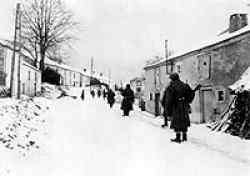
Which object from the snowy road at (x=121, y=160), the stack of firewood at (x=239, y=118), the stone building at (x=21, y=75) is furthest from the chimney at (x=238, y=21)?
the snowy road at (x=121, y=160)

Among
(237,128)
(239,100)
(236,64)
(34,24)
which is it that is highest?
(34,24)

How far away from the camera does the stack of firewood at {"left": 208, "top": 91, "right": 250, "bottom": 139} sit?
14.0 metres

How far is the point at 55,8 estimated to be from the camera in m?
47.5

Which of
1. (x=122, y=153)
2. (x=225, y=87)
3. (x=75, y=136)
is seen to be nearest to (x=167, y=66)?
(x=225, y=87)

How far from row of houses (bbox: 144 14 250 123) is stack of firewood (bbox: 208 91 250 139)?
9.47 metres

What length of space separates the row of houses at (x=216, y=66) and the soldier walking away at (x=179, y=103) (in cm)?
1642

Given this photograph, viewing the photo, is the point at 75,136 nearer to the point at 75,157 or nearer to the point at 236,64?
the point at 75,157

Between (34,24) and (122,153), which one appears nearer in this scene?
(122,153)

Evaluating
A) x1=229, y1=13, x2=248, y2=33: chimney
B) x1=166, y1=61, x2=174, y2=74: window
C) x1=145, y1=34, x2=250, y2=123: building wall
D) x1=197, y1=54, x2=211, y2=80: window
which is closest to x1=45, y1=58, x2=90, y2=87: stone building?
x1=166, y1=61, x2=174, y2=74: window

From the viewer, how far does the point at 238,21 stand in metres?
27.5

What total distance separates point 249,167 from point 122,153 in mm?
2509

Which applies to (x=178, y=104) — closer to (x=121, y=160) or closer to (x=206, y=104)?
(x=121, y=160)

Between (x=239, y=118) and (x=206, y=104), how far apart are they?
12.8m

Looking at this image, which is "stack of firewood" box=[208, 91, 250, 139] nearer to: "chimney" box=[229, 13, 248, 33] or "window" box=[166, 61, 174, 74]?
"chimney" box=[229, 13, 248, 33]
